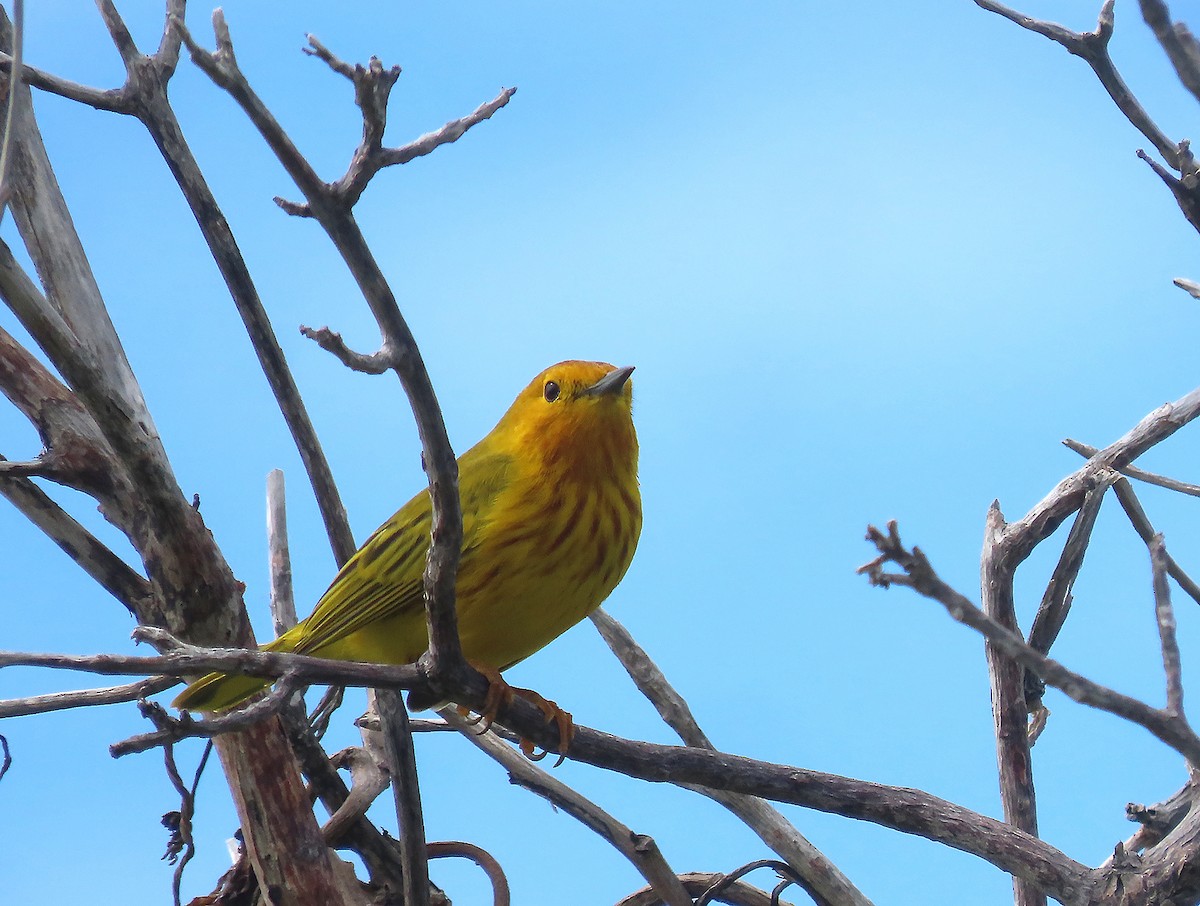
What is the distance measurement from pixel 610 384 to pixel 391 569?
75 cm

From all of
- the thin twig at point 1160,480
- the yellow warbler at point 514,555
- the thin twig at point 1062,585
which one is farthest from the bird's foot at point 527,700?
the thin twig at point 1160,480

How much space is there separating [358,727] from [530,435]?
111cm

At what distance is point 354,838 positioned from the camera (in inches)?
131

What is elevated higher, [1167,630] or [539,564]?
[539,564]

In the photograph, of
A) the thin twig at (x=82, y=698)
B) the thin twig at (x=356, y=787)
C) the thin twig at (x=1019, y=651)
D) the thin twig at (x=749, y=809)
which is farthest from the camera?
the thin twig at (x=356, y=787)

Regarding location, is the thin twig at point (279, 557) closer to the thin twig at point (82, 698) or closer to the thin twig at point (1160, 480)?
the thin twig at point (82, 698)

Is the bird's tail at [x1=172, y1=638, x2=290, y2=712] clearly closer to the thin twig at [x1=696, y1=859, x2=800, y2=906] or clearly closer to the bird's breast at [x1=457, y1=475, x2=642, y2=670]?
the bird's breast at [x1=457, y1=475, x2=642, y2=670]

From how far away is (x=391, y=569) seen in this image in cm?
301

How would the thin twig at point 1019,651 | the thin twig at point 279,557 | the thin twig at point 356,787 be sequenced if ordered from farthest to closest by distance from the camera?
the thin twig at point 279,557 → the thin twig at point 356,787 → the thin twig at point 1019,651

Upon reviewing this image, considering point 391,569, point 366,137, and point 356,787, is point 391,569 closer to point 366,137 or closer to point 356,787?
point 356,787

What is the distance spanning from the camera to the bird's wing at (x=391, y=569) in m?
2.96

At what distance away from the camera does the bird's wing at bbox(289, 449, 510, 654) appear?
2961mm

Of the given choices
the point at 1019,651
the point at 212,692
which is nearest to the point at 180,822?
the point at 212,692

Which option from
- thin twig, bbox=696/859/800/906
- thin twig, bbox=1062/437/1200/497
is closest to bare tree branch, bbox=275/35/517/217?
thin twig, bbox=696/859/800/906
